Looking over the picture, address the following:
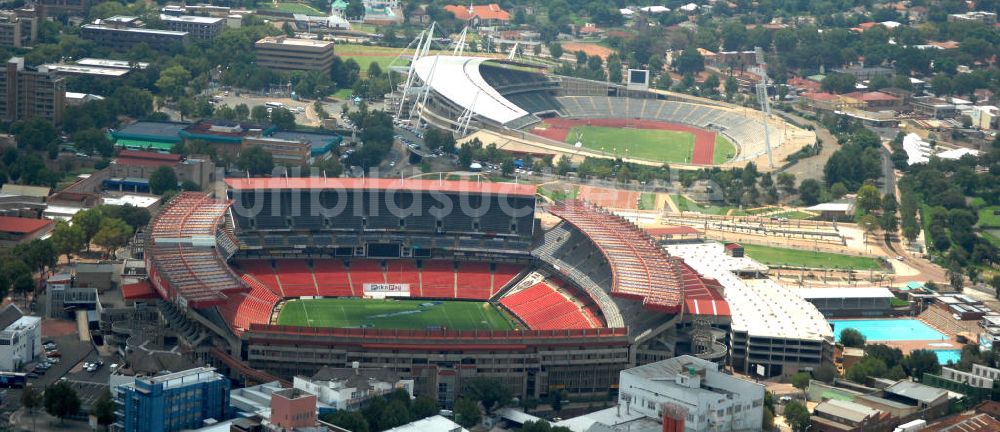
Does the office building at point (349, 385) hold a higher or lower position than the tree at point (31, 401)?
higher

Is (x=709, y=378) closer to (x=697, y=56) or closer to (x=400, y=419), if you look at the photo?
(x=400, y=419)

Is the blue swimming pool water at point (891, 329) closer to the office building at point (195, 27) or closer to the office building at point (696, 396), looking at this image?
the office building at point (696, 396)

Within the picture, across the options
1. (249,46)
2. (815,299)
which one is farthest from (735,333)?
(249,46)

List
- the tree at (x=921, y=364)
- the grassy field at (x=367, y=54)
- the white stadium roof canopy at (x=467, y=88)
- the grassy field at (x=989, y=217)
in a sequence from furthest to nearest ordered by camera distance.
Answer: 1. the grassy field at (x=367, y=54)
2. the white stadium roof canopy at (x=467, y=88)
3. the grassy field at (x=989, y=217)
4. the tree at (x=921, y=364)

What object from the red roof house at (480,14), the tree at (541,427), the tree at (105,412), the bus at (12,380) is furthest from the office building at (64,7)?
the tree at (541,427)

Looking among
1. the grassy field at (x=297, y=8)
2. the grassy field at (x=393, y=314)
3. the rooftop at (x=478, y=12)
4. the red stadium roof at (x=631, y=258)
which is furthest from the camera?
the rooftop at (x=478, y=12)

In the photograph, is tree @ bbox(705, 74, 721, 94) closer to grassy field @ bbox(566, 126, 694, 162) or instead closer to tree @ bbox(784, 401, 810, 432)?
grassy field @ bbox(566, 126, 694, 162)

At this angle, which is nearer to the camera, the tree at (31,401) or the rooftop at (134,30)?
the tree at (31,401)
